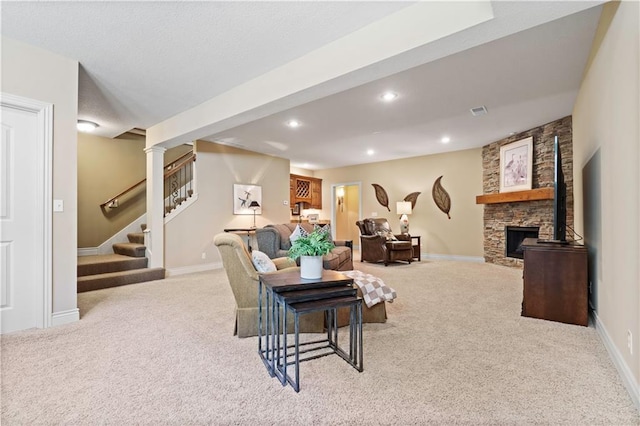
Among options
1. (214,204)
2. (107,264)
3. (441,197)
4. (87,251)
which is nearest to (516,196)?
(441,197)

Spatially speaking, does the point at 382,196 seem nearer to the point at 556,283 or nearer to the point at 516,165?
the point at 516,165

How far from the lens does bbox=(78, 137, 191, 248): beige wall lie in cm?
590

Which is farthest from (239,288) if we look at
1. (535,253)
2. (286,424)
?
(535,253)

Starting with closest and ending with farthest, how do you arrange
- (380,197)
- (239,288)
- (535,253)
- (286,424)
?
(286,424) < (239,288) < (535,253) < (380,197)

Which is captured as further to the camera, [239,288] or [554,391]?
[239,288]

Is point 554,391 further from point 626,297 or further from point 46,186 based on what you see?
point 46,186

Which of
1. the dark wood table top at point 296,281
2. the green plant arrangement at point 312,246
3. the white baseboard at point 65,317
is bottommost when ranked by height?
the white baseboard at point 65,317

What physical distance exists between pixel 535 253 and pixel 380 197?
5659 mm

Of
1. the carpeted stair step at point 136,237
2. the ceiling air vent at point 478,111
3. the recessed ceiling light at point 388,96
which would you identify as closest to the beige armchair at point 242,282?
the recessed ceiling light at point 388,96

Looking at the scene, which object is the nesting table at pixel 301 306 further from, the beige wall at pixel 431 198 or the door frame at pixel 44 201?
the beige wall at pixel 431 198

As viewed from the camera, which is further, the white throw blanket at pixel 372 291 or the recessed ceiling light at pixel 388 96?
the recessed ceiling light at pixel 388 96

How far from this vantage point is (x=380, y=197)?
8773 mm

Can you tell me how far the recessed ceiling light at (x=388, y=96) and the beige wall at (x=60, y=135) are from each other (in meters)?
3.41

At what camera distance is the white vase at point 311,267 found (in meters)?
2.21
